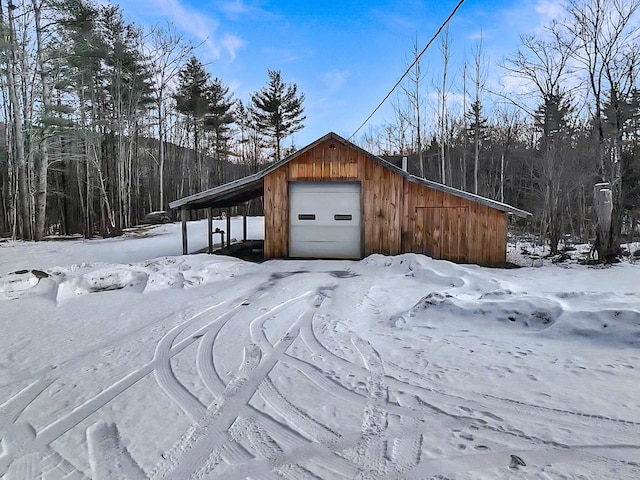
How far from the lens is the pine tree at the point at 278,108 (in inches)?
1113

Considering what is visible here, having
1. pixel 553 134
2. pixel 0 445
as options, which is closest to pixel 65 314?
pixel 0 445

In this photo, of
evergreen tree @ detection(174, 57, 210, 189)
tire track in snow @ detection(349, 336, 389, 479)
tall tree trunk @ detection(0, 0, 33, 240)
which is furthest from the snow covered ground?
evergreen tree @ detection(174, 57, 210, 189)

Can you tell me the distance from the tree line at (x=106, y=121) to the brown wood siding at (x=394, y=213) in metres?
11.6

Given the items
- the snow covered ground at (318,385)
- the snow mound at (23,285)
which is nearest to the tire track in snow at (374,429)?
the snow covered ground at (318,385)

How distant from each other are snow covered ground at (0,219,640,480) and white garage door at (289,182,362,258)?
4.46 metres

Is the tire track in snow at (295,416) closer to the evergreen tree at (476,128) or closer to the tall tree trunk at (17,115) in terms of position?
the tall tree trunk at (17,115)

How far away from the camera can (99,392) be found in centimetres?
288

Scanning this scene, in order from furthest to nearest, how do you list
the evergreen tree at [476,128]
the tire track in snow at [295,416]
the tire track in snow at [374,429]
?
1. the evergreen tree at [476,128]
2. the tire track in snow at [295,416]
3. the tire track in snow at [374,429]

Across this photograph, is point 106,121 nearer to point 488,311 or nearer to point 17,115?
point 17,115

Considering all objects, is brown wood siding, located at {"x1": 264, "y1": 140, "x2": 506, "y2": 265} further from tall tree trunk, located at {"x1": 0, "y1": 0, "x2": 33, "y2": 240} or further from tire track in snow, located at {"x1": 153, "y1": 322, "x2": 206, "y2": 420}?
tall tree trunk, located at {"x1": 0, "y1": 0, "x2": 33, "y2": 240}

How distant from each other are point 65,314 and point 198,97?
2462 cm

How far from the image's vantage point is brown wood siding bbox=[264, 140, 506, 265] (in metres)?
10.2

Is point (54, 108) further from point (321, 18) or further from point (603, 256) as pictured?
point (603, 256)

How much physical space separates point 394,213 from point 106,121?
726 inches
